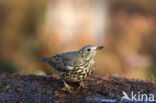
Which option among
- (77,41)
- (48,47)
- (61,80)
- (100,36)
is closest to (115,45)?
(100,36)

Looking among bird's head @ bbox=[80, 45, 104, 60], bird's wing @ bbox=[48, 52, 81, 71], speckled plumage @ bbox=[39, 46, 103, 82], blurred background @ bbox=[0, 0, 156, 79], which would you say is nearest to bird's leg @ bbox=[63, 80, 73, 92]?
speckled plumage @ bbox=[39, 46, 103, 82]

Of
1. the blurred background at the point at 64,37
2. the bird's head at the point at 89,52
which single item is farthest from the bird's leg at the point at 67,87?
the blurred background at the point at 64,37

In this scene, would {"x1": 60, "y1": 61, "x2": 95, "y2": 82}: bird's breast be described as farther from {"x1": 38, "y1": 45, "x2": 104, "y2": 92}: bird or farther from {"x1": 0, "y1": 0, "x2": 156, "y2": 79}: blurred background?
{"x1": 0, "y1": 0, "x2": 156, "y2": 79}: blurred background

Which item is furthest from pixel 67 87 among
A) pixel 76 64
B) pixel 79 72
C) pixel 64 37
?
pixel 64 37

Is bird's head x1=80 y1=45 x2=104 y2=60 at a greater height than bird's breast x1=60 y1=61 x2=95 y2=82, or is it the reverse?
bird's head x1=80 y1=45 x2=104 y2=60

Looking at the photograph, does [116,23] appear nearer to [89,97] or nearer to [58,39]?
[58,39]
